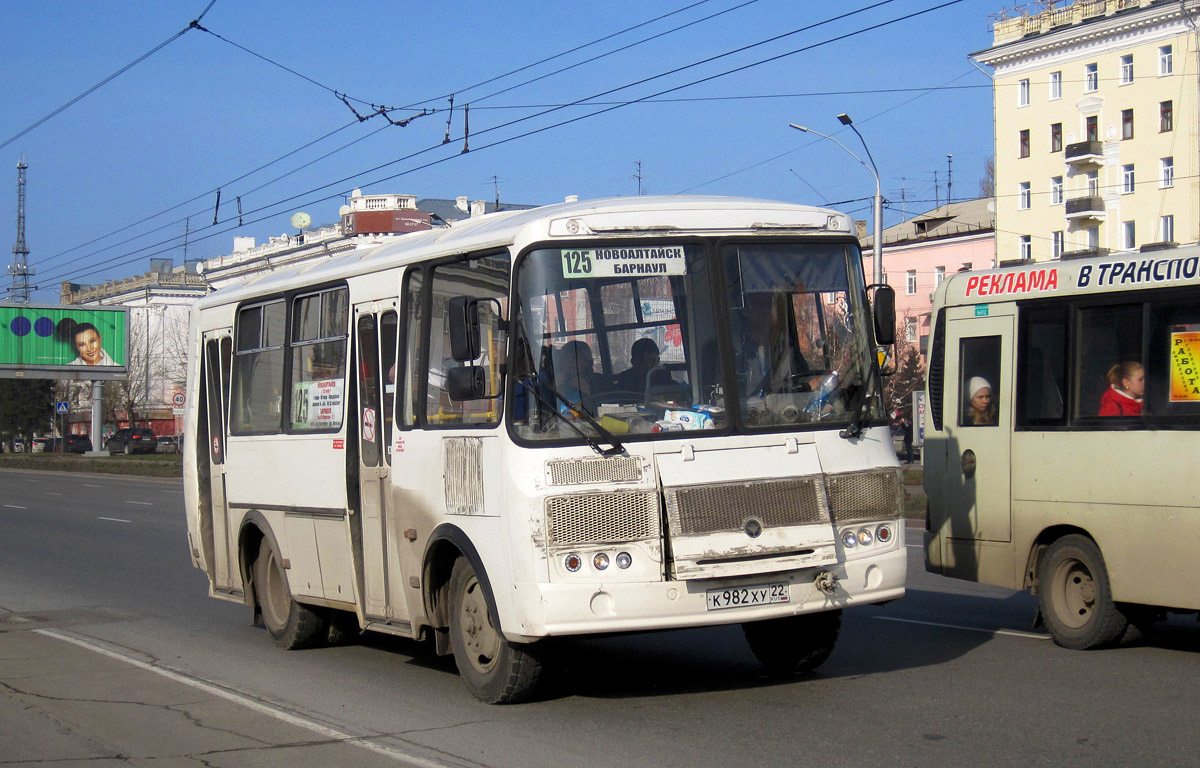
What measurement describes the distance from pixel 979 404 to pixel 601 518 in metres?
4.26

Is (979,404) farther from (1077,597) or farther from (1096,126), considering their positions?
(1096,126)

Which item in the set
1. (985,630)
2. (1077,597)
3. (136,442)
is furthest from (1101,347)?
(136,442)

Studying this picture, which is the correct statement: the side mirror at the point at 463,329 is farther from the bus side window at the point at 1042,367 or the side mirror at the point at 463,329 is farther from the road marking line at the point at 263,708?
the bus side window at the point at 1042,367

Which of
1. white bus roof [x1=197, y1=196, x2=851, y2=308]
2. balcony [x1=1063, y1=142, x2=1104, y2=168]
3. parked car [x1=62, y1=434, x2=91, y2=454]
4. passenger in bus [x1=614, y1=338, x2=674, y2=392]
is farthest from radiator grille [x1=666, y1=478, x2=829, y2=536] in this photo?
parked car [x1=62, y1=434, x2=91, y2=454]

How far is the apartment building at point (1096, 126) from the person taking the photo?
182ft

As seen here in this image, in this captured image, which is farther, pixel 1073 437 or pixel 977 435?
pixel 977 435

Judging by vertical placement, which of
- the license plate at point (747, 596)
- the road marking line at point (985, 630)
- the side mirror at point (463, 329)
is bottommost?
the road marking line at point (985, 630)

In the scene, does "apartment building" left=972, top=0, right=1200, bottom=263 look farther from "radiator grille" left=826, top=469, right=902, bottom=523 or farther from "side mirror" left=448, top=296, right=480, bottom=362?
"side mirror" left=448, top=296, right=480, bottom=362

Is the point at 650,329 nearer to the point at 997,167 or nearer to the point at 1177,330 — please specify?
the point at 1177,330

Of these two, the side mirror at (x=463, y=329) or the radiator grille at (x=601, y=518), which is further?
the side mirror at (x=463, y=329)

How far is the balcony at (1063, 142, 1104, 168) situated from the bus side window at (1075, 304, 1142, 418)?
53310mm

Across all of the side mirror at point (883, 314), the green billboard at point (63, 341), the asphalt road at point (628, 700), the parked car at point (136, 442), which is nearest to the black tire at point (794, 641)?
the asphalt road at point (628, 700)

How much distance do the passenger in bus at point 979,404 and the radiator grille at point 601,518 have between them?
13.0 ft

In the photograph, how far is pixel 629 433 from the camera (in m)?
7.46
